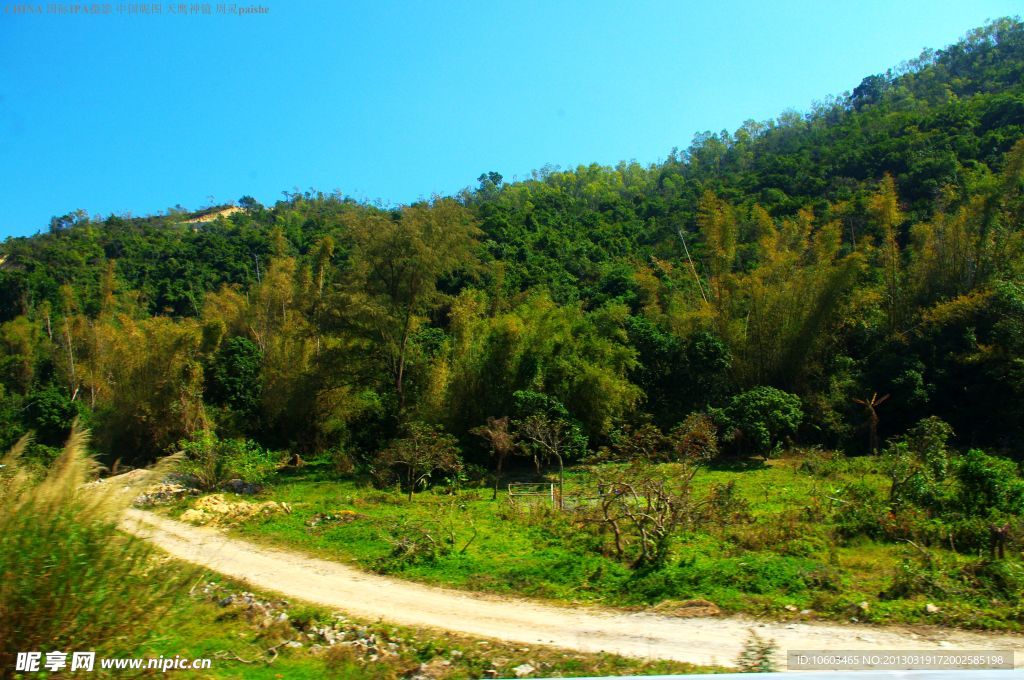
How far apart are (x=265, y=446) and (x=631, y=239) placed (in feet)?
88.7

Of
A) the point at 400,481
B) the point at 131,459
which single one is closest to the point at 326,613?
the point at 400,481

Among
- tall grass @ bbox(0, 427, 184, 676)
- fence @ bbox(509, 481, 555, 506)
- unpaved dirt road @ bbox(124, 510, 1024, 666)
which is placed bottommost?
fence @ bbox(509, 481, 555, 506)

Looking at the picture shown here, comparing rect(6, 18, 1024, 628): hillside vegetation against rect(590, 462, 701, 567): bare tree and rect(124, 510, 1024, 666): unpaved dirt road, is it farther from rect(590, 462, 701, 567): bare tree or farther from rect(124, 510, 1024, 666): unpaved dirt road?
rect(124, 510, 1024, 666): unpaved dirt road

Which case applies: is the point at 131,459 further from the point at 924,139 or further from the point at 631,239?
the point at 924,139

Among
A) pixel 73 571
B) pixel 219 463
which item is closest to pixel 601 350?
pixel 219 463

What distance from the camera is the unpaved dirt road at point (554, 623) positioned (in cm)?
643

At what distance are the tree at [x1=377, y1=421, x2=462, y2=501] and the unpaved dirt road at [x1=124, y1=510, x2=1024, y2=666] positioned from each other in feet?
18.8

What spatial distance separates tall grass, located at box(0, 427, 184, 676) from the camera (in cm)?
410

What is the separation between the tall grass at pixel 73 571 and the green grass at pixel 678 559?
516cm

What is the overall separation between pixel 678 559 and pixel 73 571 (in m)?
7.31

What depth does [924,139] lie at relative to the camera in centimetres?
3644

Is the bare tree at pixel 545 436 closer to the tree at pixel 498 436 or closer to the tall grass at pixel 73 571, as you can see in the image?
the tree at pixel 498 436

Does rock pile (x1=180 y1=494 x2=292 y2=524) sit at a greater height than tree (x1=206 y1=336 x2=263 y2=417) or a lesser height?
lesser

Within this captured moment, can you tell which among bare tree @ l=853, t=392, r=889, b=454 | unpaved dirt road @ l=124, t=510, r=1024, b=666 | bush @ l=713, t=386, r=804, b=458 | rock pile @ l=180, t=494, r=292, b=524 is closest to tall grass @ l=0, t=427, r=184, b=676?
unpaved dirt road @ l=124, t=510, r=1024, b=666
